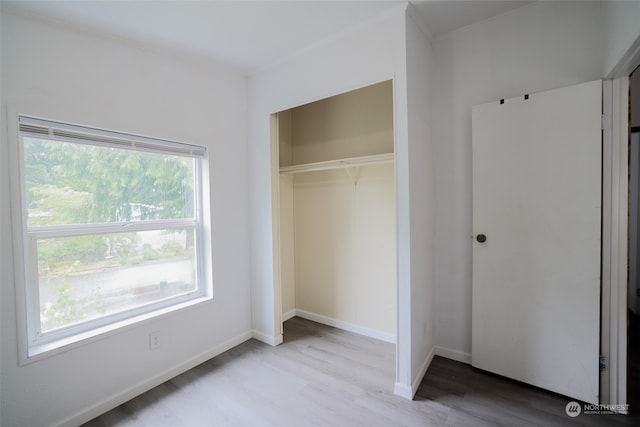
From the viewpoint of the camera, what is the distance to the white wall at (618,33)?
129 centimetres

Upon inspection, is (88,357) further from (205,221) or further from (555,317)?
(555,317)

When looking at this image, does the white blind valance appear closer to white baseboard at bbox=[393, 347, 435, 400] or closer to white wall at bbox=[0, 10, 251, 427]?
white wall at bbox=[0, 10, 251, 427]

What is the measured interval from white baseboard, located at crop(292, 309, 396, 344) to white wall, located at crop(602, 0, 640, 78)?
2.48 meters

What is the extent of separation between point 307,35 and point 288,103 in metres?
0.55

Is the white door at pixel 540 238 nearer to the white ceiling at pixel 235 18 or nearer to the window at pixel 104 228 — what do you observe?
the white ceiling at pixel 235 18

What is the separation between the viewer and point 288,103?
2412 mm

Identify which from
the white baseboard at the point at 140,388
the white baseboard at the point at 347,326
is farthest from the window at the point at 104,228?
the white baseboard at the point at 347,326

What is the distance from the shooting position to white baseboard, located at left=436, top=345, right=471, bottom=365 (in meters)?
2.20

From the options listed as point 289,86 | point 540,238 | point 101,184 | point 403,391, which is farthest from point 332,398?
point 289,86

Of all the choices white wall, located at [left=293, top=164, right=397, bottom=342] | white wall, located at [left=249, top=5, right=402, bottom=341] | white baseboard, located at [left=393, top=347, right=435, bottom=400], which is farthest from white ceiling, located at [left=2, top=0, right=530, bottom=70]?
white baseboard, located at [left=393, top=347, right=435, bottom=400]

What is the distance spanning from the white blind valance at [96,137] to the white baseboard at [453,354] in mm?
2707

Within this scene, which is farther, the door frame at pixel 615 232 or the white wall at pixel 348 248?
the white wall at pixel 348 248

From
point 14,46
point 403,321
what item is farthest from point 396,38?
point 14,46

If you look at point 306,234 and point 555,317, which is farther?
point 306,234
